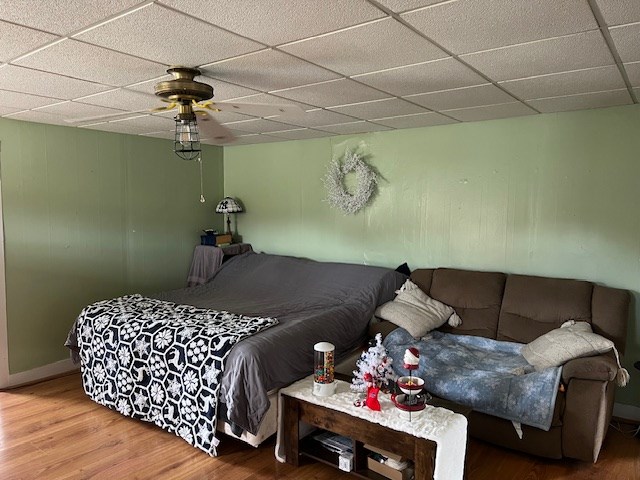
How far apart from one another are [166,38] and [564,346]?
2.78 meters

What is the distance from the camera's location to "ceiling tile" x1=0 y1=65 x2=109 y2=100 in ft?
8.16

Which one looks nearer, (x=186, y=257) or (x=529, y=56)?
(x=529, y=56)

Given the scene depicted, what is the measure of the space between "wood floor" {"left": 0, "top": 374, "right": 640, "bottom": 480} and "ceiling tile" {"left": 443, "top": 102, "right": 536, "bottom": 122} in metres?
2.30

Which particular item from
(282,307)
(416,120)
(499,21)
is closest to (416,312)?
(282,307)

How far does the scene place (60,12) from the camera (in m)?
1.72

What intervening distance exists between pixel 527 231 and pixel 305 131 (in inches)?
84.2

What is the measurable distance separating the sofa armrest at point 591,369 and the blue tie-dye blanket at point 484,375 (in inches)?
2.8

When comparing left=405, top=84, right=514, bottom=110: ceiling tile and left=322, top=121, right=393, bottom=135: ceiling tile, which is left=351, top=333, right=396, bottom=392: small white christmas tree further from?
left=322, top=121, right=393, bottom=135: ceiling tile

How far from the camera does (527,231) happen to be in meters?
3.79

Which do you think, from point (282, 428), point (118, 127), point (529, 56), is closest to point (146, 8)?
point (529, 56)

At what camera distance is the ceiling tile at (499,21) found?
169 cm

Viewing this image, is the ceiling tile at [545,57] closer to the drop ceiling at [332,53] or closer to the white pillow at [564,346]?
the drop ceiling at [332,53]

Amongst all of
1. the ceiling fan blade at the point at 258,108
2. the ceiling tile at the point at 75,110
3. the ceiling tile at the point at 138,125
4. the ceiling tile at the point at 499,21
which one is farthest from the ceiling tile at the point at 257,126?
the ceiling tile at the point at 499,21

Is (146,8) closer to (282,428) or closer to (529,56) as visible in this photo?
(529,56)
